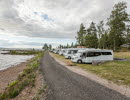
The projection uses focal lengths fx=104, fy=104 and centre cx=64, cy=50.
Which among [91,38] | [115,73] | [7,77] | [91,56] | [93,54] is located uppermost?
[91,38]

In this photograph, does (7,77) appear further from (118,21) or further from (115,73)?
(118,21)

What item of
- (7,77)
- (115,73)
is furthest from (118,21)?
(7,77)

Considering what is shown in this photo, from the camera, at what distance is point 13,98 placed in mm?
6355

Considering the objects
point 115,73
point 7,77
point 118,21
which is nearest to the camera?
point 115,73

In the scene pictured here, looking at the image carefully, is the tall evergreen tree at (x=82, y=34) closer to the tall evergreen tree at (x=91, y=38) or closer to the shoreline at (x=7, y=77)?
the tall evergreen tree at (x=91, y=38)

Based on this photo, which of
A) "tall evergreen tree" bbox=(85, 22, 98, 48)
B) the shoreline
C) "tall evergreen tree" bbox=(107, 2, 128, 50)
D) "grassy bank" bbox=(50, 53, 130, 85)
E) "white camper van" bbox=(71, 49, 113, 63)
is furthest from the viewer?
"tall evergreen tree" bbox=(85, 22, 98, 48)

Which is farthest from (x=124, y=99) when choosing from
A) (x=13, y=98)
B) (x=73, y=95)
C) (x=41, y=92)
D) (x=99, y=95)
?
(x=13, y=98)

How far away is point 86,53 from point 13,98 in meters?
15.2

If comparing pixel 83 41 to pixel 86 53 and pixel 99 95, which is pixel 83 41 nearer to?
pixel 86 53

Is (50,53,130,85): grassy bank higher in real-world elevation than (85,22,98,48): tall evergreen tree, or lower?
lower

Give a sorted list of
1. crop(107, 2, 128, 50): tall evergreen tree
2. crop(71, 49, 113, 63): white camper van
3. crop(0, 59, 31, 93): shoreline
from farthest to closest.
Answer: crop(107, 2, 128, 50): tall evergreen tree < crop(71, 49, 113, 63): white camper van < crop(0, 59, 31, 93): shoreline

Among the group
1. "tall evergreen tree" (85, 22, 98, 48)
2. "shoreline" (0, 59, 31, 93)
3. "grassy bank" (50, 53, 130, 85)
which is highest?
"tall evergreen tree" (85, 22, 98, 48)

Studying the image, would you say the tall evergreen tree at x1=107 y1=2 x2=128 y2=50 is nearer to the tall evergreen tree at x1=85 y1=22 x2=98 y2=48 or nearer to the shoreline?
the tall evergreen tree at x1=85 y1=22 x2=98 y2=48

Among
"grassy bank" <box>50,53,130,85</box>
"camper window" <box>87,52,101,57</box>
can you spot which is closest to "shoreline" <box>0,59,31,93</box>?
"grassy bank" <box>50,53,130,85</box>
